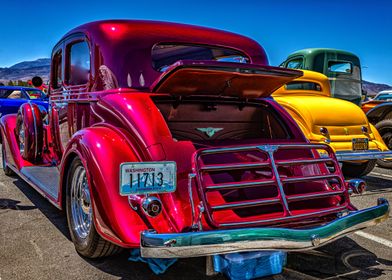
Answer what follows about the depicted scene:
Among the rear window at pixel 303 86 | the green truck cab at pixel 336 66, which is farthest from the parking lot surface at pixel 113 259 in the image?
the green truck cab at pixel 336 66

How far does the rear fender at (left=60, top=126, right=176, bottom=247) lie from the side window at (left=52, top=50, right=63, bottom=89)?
6.65ft

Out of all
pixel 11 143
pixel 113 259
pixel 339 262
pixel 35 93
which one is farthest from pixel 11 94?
pixel 339 262

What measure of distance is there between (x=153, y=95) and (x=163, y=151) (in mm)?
682

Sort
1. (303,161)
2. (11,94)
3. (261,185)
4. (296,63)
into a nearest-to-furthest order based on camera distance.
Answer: (261,185)
(303,161)
(296,63)
(11,94)

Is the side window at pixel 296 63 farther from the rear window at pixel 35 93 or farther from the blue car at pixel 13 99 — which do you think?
the rear window at pixel 35 93

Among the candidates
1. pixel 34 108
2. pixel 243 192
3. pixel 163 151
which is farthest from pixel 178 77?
pixel 34 108

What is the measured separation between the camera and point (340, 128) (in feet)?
20.2

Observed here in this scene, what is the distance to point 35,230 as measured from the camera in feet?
12.5

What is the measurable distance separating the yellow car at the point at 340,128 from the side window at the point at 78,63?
10.8 feet

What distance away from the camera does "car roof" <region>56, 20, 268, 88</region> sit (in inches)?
140

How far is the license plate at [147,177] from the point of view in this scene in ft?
7.71

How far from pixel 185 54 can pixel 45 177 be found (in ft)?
6.50

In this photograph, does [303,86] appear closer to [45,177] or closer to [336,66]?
[336,66]

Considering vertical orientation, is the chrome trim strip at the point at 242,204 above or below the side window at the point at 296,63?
below
